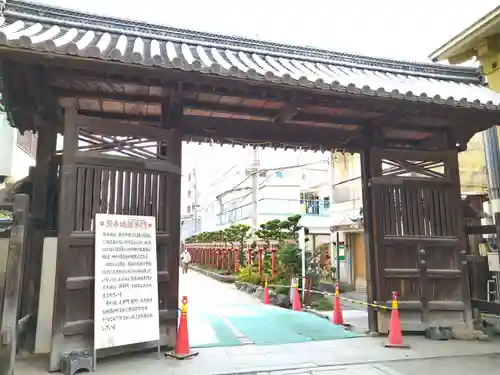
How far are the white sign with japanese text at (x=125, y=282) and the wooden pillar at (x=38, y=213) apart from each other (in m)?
1.35

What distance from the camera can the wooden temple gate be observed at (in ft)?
17.9

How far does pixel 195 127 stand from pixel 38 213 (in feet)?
9.70

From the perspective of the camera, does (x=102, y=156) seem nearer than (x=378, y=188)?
Yes

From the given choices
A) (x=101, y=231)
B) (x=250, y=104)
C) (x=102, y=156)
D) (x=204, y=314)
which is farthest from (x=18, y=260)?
(x=204, y=314)

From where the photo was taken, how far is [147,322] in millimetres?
5781

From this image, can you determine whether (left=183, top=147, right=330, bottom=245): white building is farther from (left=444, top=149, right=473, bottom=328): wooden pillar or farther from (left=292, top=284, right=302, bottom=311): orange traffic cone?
(left=444, top=149, right=473, bottom=328): wooden pillar

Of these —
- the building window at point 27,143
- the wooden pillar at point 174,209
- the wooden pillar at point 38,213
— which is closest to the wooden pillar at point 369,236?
the wooden pillar at point 174,209

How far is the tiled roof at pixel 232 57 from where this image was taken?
5090 millimetres

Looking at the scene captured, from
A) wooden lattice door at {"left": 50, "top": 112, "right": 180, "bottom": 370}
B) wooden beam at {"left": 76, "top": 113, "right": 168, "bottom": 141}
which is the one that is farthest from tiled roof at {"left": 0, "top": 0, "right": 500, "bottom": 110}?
wooden lattice door at {"left": 50, "top": 112, "right": 180, "bottom": 370}

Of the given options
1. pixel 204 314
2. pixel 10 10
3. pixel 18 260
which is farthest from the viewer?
pixel 204 314

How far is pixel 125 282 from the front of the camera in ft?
18.7

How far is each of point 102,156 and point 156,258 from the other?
175 centimetres

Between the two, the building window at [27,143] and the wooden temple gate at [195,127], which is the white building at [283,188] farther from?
the wooden temple gate at [195,127]

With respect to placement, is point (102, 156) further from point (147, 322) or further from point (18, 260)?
point (147, 322)
